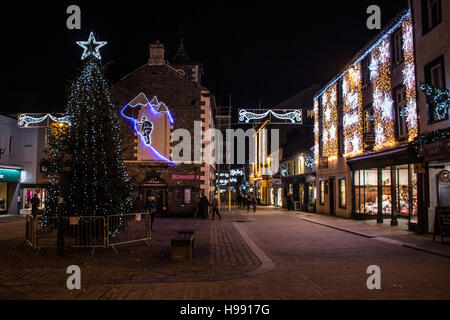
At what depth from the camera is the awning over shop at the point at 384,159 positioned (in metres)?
16.4

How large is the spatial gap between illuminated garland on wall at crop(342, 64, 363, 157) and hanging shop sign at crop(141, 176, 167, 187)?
42.0 feet

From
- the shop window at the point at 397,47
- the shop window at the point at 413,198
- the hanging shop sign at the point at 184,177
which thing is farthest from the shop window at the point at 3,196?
the shop window at the point at 397,47

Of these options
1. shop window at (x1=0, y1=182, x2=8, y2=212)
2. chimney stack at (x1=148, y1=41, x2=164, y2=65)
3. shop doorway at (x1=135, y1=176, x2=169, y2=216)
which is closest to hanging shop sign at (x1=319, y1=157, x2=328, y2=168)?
shop doorway at (x1=135, y1=176, x2=169, y2=216)

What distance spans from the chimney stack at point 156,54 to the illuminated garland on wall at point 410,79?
17.9 metres

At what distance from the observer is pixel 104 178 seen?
13305 mm

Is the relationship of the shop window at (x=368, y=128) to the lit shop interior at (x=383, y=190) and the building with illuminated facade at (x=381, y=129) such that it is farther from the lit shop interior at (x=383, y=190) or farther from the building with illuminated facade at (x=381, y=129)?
the lit shop interior at (x=383, y=190)

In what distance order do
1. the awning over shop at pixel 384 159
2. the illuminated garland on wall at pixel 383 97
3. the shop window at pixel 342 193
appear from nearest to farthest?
1. the awning over shop at pixel 384 159
2. the illuminated garland on wall at pixel 383 97
3. the shop window at pixel 342 193

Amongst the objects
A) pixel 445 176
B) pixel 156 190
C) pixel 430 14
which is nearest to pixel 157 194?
pixel 156 190

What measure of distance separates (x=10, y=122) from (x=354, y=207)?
26664mm

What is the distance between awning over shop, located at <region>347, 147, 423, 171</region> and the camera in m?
16.4

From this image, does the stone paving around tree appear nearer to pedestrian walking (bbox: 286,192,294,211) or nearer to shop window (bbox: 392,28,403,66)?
shop window (bbox: 392,28,403,66)

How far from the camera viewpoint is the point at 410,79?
1630cm
